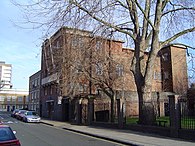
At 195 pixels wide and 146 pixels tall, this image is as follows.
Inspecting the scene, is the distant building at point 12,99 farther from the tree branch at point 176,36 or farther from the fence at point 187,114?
the fence at point 187,114

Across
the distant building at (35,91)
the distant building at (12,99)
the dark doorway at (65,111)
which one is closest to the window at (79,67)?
the dark doorway at (65,111)

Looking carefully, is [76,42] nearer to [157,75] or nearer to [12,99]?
[157,75]

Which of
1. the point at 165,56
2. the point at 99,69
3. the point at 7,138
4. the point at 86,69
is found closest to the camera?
the point at 7,138

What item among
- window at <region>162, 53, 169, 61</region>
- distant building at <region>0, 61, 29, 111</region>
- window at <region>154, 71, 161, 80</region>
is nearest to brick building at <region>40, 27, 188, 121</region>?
window at <region>154, 71, 161, 80</region>

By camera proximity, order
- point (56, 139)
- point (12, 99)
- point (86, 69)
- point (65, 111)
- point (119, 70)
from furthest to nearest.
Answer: point (12, 99), point (65, 111), point (119, 70), point (86, 69), point (56, 139)

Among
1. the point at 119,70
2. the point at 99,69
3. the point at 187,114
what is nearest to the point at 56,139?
the point at 187,114

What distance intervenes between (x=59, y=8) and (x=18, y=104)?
90288mm

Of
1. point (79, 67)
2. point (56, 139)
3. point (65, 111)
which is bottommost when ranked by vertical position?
point (56, 139)

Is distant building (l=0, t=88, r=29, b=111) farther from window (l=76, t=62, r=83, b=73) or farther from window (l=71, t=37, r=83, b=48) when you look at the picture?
window (l=71, t=37, r=83, b=48)

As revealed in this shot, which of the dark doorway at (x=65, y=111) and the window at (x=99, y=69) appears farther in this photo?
the dark doorway at (x=65, y=111)

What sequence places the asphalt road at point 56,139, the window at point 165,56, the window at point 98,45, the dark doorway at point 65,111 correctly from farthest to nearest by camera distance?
the window at point 165,56
the dark doorway at point 65,111
the window at point 98,45
the asphalt road at point 56,139

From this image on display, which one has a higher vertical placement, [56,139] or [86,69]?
[86,69]

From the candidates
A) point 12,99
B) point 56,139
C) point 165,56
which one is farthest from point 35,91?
point 56,139

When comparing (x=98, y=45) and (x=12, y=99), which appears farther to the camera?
(x=12, y=99)
